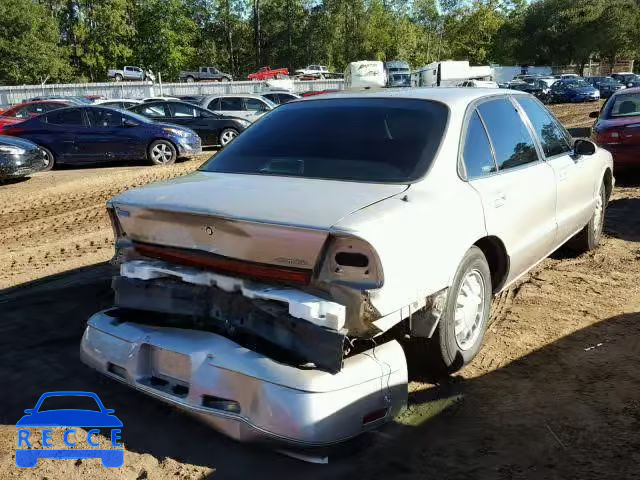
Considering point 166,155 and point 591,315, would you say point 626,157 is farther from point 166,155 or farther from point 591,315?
point 166,155

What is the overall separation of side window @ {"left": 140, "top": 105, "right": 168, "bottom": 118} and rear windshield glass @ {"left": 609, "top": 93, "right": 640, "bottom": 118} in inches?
433

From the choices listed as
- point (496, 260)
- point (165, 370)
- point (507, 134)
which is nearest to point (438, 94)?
point (507, 134)

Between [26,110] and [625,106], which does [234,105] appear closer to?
[26,110]

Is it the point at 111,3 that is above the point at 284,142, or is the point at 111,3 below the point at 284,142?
above

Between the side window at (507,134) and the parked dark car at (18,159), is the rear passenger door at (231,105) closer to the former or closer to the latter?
the parked dark car at (18,159)

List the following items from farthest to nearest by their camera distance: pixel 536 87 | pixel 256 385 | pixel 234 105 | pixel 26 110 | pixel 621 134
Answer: pixel 536 87 < pixel 26 110 < pixel 234 105 < pixel 621 134 < pixel 256 385

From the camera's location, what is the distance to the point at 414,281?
2934 millimetres

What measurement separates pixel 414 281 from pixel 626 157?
8118 millimetres

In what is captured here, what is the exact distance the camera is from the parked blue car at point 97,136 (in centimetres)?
1340

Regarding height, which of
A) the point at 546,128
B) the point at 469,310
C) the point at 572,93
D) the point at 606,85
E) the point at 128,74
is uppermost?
the point at 546,128

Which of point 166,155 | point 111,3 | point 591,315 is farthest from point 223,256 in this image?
point 111,3

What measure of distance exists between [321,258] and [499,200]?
62.8 inches

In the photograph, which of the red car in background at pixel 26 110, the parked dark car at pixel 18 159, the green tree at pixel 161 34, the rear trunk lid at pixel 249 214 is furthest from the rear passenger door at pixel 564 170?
the green tree at pixel 161 34

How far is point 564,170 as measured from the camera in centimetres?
493
